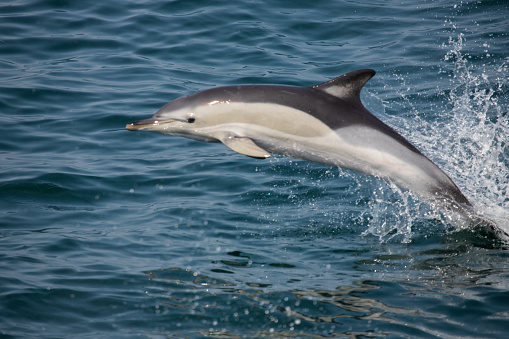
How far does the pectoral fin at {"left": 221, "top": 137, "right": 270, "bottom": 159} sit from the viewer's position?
6.25 metres

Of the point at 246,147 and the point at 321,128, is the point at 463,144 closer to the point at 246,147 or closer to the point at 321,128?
the point at 321,128

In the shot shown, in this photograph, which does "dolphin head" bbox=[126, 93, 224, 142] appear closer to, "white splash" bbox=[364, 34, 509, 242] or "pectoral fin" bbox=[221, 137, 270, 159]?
"pectoral fin" bbox=[221, 137, 270, 159]

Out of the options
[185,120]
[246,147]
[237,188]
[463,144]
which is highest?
[185,120]

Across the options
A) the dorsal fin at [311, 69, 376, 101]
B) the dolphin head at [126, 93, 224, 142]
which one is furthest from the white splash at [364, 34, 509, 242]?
the dolphin head at [126, 93, 224, 142]

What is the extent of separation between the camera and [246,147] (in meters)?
6.33

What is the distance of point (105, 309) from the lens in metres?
5.64

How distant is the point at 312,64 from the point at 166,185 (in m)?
5.54

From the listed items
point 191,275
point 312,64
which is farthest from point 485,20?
point 191,275

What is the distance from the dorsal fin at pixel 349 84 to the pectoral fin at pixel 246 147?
953mm

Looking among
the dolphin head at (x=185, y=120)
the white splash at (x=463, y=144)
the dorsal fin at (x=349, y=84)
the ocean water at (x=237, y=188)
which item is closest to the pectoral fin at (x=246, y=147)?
the dolphin head at (x=185, y=120)

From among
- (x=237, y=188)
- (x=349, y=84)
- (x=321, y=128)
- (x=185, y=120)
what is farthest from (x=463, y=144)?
(x=185, y=120)

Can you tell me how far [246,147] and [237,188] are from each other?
7.80 ft

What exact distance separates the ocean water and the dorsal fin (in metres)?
1.56

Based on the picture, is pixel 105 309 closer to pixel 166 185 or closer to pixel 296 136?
pixel 296 136
